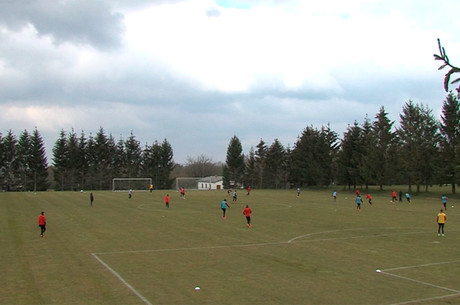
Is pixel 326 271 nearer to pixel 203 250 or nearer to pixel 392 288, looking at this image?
pixel 392 288

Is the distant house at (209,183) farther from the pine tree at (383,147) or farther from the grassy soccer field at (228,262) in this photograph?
the grassy soccer field at (228,262)

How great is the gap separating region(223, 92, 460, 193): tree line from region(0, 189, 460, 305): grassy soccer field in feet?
139

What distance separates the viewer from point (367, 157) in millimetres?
86812

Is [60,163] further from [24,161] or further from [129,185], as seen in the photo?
[129,185]

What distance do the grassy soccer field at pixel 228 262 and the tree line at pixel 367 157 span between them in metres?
42.3

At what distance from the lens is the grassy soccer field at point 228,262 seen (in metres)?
14.9

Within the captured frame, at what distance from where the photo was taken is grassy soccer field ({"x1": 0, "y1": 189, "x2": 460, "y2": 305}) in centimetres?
1486

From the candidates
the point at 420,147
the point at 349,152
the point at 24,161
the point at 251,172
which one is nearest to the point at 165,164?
the point at 251,172

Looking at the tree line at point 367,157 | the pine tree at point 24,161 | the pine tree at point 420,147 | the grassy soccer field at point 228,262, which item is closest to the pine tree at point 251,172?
the tree line at point 367,157

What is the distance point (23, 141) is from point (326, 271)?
103 meters

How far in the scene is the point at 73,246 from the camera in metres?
24.8

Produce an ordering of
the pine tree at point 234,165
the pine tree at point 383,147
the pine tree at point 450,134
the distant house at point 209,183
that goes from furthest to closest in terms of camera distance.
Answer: the pine tree at point 234,165
the distant house at point 209,183
the pine tree at point 383,147
the pine tree at point 450,134

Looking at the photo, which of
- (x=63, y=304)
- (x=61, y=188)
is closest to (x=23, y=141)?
(x=61, y=188)

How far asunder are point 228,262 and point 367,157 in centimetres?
7239
